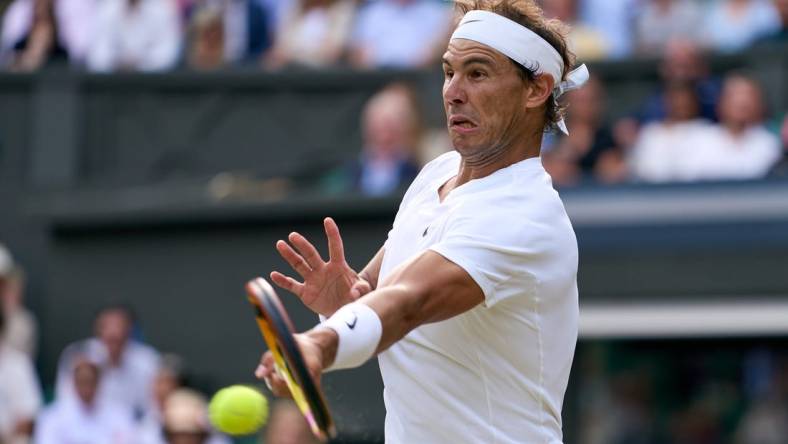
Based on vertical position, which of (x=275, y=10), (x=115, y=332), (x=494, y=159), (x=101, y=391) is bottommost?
(x=101, y=391)

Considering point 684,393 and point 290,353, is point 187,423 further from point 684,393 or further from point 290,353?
point 290,353

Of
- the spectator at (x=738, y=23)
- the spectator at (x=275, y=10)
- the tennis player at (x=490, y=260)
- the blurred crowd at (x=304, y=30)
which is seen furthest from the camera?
the spectator at (x=275, y=10)

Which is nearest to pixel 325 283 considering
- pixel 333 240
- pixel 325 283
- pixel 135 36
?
pixel 325 283

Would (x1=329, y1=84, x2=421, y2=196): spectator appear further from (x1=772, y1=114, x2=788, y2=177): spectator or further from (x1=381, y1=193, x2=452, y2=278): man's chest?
(x1=381, y1=193, x2=452, y2=278): man's chest

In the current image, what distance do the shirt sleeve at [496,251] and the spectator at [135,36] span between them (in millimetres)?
8076

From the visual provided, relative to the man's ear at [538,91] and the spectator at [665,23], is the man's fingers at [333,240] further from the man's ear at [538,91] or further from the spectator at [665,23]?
the spectator at [665,23]

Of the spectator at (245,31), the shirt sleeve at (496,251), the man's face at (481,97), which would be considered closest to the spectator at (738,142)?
the spectator at (245,31)

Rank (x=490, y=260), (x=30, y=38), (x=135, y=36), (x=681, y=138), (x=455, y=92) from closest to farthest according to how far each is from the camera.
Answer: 1. (x=490, y=260)
2. (x=455, y=92)
3. (x=681, y=138)
4. (x=135, y=36)
5. (x=30, y=38)

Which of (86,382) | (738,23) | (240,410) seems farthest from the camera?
(738,23)

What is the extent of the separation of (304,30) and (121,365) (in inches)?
112

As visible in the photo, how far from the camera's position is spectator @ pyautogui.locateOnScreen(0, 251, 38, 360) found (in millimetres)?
10945

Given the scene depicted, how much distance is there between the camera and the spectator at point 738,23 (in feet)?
35.1

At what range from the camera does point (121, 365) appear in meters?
10.4

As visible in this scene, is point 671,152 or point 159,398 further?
point 159,398
